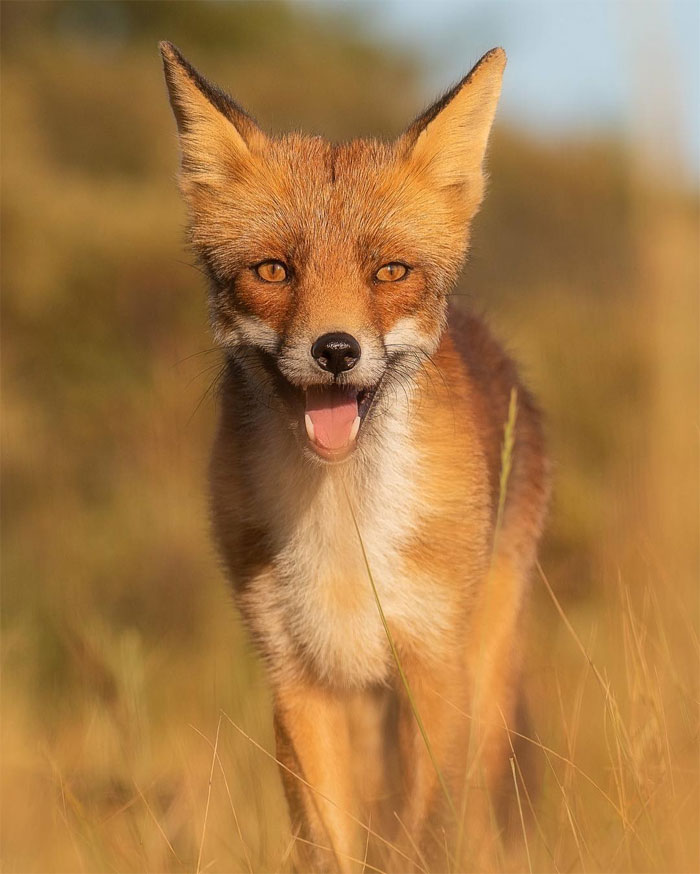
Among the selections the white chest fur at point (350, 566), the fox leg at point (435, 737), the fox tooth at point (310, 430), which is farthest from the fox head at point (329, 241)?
the fox leg at point (435, 737)

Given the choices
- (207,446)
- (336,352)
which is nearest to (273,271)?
(336,352)

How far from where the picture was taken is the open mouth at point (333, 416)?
11.6ft

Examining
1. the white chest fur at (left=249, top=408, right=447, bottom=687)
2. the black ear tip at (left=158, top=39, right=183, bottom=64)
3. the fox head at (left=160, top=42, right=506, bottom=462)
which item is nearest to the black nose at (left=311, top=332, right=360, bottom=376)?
the fox head at (left=160, top=42, right=506, bottom=462)

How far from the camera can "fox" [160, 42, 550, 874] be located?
365 centimetres

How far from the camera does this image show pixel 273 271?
364cm

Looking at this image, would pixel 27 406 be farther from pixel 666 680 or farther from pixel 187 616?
pixel 666 680

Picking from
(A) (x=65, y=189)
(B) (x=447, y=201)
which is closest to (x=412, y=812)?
(B) (x=447, y=201)

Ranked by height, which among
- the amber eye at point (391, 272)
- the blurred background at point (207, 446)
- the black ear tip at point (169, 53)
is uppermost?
the black ear tip at point (169, 53)

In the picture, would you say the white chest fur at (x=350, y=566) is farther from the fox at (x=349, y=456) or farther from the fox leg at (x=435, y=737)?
the fox leg at (x=435, y=737)

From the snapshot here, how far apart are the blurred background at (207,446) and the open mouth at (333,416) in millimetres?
801

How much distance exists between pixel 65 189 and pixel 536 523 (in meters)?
12.2

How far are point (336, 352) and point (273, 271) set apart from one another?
1.57 ft

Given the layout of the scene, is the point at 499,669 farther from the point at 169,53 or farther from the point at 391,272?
the point at 169,53

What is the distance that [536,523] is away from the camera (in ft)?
15.8
